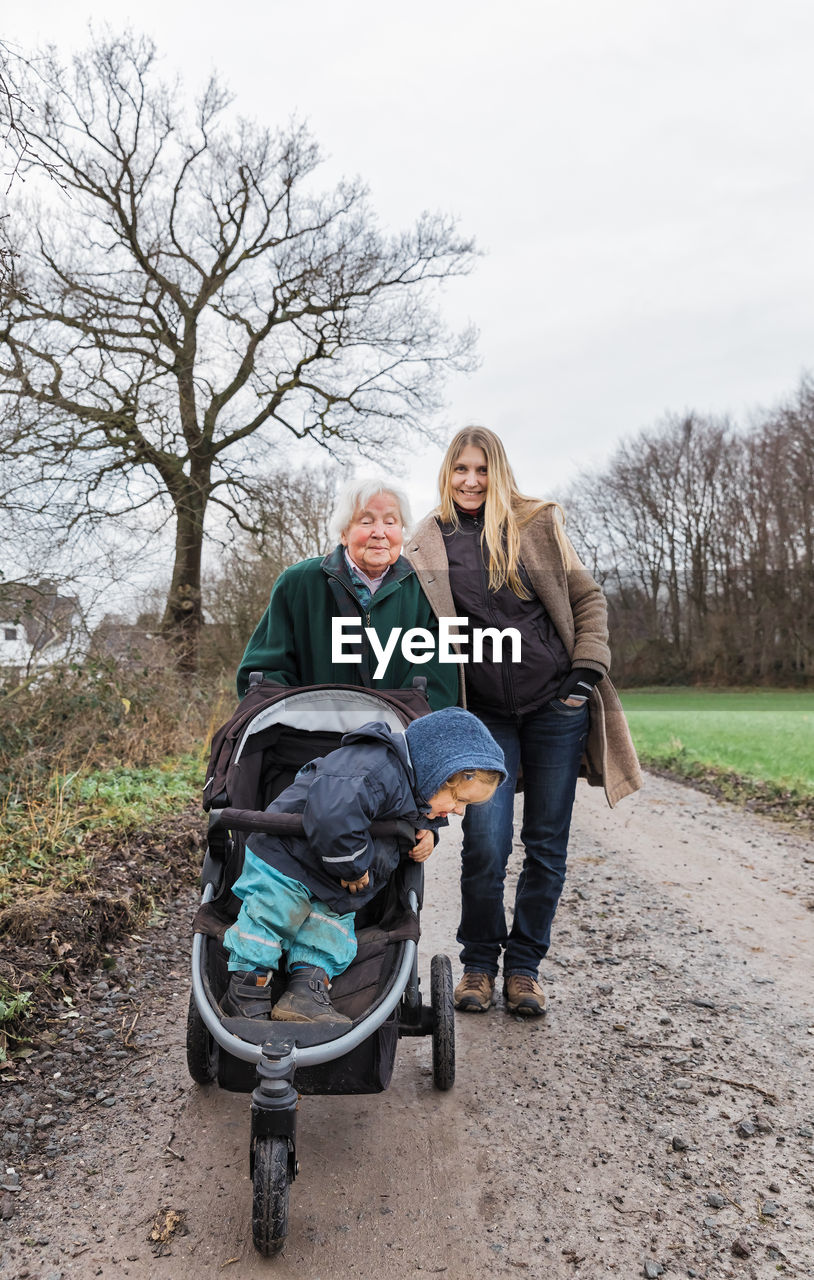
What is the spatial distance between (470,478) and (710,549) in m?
43.7

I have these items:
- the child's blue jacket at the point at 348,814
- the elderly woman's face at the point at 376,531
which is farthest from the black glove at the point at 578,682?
the child's blue jacket at the point at 348,814

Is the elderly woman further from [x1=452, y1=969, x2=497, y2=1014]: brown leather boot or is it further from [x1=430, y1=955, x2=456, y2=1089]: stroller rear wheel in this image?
[x1=452, y1=969, x2=497, y2=1014]: brown leather boot

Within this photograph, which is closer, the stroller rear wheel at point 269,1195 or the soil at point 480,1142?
the stroller rear wheel at point 269,1195

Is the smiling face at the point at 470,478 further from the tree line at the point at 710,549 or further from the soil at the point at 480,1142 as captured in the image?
the tree line at the point at 710,549

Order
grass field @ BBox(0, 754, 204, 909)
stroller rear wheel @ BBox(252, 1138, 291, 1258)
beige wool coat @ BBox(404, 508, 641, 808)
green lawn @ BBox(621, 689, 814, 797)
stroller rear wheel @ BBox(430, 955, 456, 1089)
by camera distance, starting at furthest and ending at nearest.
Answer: green lawn @ BBox(621, 689, 814, 797) → grass field @ BBox(0, 754, 204, 909) → beige wool coat @ BBox(404, 508, 641, 808) → stroller rear wheel @ BBox(430, 955, 456, 1089) → stroller rear wheel @ BBox(252, 1138, 291, 1258)

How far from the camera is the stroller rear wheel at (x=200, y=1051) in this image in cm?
295

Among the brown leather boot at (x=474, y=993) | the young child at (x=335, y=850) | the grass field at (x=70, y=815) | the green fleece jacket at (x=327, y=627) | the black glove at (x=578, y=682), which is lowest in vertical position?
the brown leather boot at (x=474, y=993)

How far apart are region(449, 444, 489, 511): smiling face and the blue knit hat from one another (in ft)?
4.23

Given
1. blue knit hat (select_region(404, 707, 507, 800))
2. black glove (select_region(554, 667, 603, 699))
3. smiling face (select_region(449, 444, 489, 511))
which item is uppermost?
smiling face (select_region(449, 444, 489, 511))

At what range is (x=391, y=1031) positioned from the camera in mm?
2637

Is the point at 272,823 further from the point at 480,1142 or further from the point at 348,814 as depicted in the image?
the point at 480,1142

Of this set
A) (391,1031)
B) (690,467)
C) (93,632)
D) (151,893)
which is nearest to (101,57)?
(93,632)

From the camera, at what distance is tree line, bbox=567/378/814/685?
42312 millimetres

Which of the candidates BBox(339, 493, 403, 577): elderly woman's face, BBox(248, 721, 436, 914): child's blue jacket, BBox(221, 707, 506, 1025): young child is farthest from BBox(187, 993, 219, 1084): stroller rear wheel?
BBox(339, 493, 403, 577): elderly woman's face
